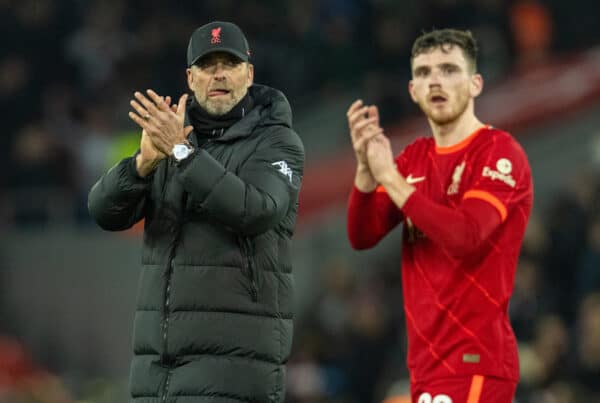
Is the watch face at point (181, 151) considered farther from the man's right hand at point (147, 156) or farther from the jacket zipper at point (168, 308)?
the jacket zipper at point (168, 308)

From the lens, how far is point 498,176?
5.14 m

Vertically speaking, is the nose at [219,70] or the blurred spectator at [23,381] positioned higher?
the nose at [219,70]

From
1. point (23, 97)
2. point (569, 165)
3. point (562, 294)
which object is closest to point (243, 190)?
point (562, 294)

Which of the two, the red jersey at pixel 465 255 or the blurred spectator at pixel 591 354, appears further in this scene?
the blurred spectator at pixel 591 354

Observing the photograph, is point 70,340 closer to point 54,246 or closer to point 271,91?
point 54,246

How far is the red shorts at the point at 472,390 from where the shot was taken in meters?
4.99

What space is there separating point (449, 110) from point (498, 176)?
35 centimetres

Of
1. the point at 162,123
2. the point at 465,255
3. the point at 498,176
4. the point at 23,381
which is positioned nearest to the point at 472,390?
the point at 465,255

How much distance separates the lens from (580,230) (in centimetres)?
976

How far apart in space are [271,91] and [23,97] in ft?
30.0

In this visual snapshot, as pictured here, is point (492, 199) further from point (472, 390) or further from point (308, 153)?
point (308, 153)

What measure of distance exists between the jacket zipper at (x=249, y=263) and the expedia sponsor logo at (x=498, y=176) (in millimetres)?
970

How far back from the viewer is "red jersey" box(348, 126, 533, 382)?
16.5 ft

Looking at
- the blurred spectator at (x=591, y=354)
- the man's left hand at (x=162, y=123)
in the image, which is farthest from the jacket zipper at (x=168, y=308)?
the blurred spectator at (x=591, y=354)
